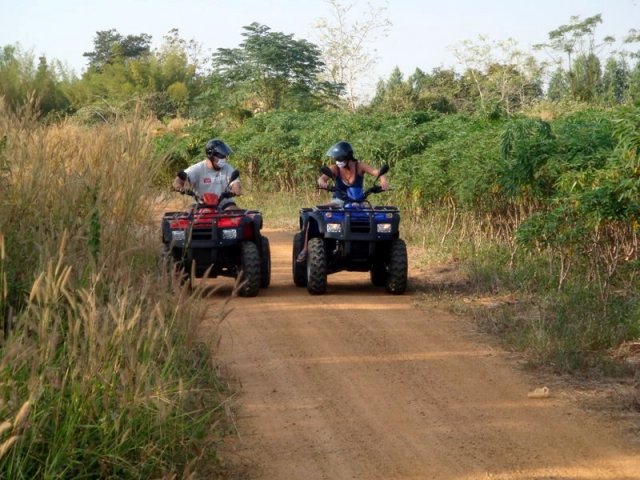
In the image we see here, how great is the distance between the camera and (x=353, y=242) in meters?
11.2

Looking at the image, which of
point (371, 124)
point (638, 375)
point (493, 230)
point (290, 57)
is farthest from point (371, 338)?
point (290, 57)

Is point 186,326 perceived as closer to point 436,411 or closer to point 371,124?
point 436,411

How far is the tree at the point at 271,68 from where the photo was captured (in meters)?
35.4

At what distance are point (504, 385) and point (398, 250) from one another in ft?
12.2

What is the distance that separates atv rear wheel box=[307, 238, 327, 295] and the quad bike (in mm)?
528

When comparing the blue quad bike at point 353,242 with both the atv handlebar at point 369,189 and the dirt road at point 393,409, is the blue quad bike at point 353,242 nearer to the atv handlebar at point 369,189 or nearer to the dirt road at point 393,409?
the atv handlebar at point 369,189

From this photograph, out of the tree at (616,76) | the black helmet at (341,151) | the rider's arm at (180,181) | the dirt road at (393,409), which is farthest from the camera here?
the tree at (616,76)

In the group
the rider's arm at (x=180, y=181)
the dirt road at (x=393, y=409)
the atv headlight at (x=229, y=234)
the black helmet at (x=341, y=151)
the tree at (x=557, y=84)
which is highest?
the tree at (x=557, y=84)

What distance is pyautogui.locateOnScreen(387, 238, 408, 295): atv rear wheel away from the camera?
36.5ft

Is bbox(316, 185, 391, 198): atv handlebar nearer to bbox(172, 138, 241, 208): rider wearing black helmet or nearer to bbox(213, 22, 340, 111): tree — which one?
bbox(172, 138, 241, 208): rider wearing black helmet

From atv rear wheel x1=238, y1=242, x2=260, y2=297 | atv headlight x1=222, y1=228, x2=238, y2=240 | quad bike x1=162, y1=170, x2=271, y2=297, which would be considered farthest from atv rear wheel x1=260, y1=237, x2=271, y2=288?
atv headlight x1=222, y1=228, x2=238, y2=240

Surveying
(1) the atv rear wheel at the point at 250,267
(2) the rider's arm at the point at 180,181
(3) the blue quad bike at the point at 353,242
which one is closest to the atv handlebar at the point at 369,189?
(3) the blue quad bike at the point at 353,242

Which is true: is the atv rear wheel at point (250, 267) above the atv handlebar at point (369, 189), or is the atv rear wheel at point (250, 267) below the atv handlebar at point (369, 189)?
below

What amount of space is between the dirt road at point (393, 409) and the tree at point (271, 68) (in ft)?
84.7
